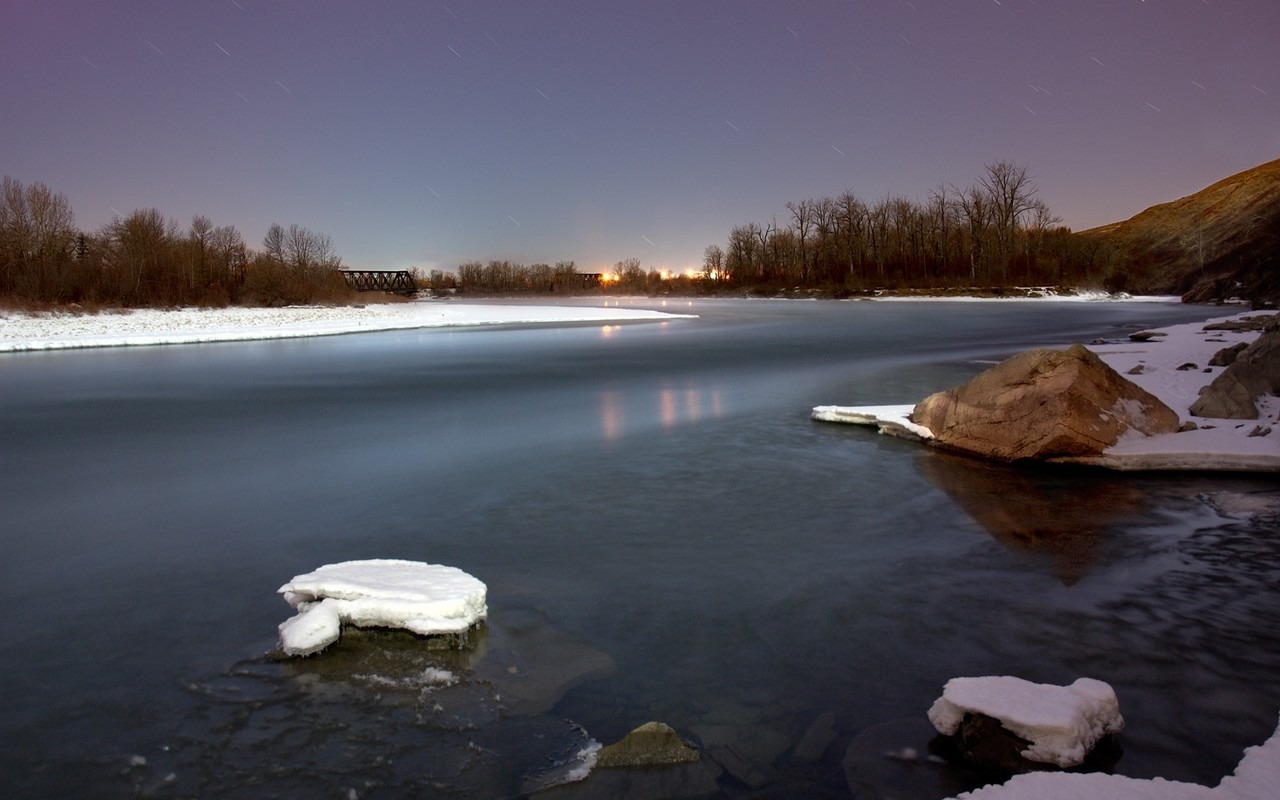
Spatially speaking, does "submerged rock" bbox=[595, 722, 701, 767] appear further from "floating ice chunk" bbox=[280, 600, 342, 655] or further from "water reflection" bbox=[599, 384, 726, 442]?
"water reflection" bbox=[599, 384, 726, 442]

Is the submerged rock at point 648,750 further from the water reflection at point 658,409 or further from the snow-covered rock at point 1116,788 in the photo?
the water reflection at point 658,409

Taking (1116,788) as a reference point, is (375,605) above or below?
above

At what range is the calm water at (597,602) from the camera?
4.20 m

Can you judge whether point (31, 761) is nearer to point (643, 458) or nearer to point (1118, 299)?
point (643, 458)

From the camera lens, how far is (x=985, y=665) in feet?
16.6

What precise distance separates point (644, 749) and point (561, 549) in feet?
11.4

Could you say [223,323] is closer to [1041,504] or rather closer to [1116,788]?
[1041,504]

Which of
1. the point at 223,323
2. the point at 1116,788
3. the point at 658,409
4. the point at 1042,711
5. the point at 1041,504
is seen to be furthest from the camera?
the point at 223,323

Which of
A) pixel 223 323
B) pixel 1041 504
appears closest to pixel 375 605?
pixel 1041 504

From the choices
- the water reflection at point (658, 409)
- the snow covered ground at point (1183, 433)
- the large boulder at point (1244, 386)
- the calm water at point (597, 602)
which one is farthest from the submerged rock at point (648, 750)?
the large boulder at point (1244, 386)

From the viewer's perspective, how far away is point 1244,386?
11617 mm

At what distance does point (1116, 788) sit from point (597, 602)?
344 centimetres

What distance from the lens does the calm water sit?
420cm

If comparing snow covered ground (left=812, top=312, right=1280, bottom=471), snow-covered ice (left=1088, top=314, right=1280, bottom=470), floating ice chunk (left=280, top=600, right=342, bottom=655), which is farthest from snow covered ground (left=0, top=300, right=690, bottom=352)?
snow-covered ice (left=1088, top=314, right=1280, bottom=470)
